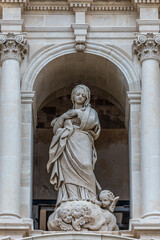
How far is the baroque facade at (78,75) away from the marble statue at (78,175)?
16.8 inches

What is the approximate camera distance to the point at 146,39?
26.0 metres

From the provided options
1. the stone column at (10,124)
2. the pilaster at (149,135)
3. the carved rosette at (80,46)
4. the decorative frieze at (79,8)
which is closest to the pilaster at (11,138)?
the stone column at (10,124)

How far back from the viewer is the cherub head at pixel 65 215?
24.4 metres

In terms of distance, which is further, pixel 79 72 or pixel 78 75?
pixel 78 75

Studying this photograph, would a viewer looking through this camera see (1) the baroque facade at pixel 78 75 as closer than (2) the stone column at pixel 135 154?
Yes

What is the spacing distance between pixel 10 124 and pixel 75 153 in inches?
56.1

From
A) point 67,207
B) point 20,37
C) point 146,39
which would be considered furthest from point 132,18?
point 67,207

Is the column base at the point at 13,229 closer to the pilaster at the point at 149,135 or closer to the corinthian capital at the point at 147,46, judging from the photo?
the pilaster at the point at 149,135

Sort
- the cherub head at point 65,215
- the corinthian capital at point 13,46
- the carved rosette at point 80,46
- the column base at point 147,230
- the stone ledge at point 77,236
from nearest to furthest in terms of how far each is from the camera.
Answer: the stone ledge at point 77,236 → the column base at point 147,230 → the cherub head at point 65,215 → the corinthian capital at point 13,46 → the carved rosette at point 80,46

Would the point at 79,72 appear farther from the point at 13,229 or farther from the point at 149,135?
the point at 13,229

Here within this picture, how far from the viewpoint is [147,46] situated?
25953mm

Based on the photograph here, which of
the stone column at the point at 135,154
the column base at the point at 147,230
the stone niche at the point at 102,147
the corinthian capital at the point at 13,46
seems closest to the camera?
the column base at the point at 147,230

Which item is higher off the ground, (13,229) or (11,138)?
(11,138)

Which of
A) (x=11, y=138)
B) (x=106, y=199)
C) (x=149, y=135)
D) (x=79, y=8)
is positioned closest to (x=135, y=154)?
(x=149, y=135)
